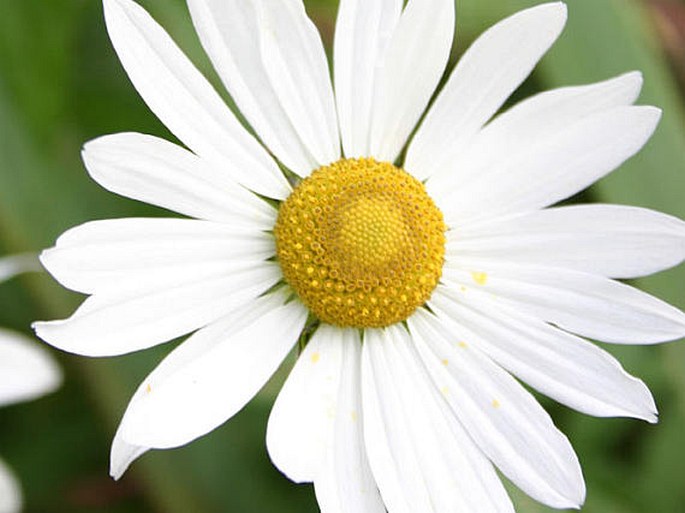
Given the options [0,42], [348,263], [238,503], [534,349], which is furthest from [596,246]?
[0,42]

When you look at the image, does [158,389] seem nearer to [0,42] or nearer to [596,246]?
[596,246]

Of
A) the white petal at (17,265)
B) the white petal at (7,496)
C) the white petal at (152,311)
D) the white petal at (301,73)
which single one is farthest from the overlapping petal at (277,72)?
the white petal at (7,496)

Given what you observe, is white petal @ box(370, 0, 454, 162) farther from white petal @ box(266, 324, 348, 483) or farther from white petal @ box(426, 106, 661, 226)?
white petal @ box(266, 324, 348, 483)

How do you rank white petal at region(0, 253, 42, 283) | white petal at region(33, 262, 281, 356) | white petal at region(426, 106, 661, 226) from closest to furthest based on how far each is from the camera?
white petal at region(33, 262, 281, 356) < white petal at region(426, 106, 661, 226) < white petal at region(0, 253, 42, 283)

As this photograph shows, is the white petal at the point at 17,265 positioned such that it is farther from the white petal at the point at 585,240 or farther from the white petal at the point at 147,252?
the white petal at the point at 585,240

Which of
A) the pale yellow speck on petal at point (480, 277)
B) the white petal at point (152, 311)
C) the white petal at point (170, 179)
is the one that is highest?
the white petal at point (170, 179)

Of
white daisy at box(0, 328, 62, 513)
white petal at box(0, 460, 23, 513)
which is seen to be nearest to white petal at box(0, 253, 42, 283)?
white daisy at box(0, 328, 62, 513)

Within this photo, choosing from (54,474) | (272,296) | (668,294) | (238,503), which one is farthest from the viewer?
(54,474)
